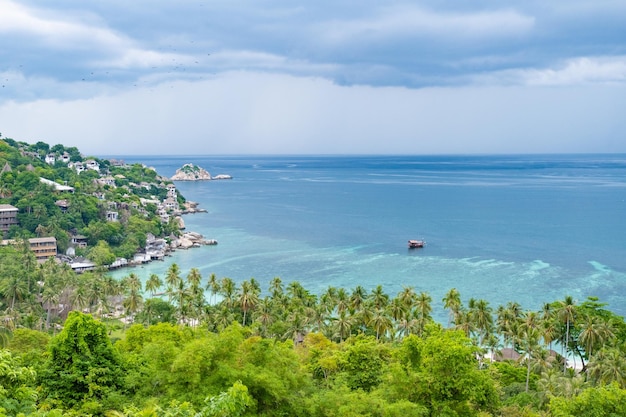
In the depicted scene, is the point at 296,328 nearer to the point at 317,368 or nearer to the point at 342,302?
the point at 342,302

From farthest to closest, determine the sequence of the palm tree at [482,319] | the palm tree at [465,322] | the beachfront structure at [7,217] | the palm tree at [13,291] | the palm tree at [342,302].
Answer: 1. the beachfront structure at [7,217]
2. the palm tree at [13,291]
3. the palm tree at [342,302]
4. the palm tree at [482,319]
5. the palm tree at [465,322]

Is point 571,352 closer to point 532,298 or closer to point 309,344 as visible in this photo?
point 532,298

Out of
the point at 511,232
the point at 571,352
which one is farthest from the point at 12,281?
the point at 511,232

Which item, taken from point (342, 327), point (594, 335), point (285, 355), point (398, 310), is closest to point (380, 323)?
point (398, 310)

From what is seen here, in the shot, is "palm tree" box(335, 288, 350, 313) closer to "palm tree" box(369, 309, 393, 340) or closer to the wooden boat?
"palm tree" box(369, 309, 393, 340)

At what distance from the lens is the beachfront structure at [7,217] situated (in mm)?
78000

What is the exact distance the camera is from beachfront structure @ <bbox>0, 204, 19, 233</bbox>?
7800 centimetres

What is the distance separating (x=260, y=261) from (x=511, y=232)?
48.6m

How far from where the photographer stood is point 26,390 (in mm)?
12055

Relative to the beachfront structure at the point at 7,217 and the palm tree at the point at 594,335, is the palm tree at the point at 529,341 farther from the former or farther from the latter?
the beachfront structure at the point at 7,217

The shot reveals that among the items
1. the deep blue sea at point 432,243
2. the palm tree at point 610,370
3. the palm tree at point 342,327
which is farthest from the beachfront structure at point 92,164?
the palm tree at point 610,370

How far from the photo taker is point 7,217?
7875cm

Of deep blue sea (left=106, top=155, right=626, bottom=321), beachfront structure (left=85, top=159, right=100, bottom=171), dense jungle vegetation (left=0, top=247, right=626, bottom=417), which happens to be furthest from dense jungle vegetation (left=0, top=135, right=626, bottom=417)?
beachfront structure (left=85, top=159, right=100, bottom=171)

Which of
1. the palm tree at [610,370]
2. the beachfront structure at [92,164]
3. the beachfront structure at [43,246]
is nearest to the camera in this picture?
the palm tree at [610,370]
